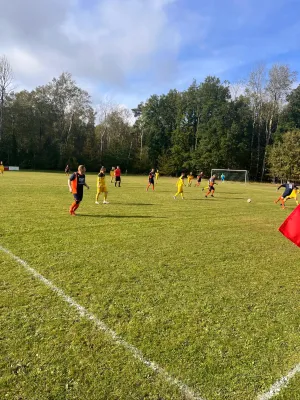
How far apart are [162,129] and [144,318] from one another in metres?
71.9

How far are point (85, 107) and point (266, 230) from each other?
215ft

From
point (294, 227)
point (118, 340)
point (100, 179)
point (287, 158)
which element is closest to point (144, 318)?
point (118, 340)

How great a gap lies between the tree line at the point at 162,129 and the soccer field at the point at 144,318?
52198 mm

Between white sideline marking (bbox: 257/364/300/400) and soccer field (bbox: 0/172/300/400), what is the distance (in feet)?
0.07

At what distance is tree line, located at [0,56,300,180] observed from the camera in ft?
196

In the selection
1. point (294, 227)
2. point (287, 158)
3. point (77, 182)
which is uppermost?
point (287, 158)

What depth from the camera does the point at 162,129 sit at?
240ft

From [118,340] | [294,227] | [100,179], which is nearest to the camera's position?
[118,340]

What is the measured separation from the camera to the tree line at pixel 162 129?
59844 millimetres

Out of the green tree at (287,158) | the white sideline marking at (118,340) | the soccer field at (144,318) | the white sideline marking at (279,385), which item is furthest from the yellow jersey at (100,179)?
the green tree at (287,158)

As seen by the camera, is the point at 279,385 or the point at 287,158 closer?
the point at 279,385

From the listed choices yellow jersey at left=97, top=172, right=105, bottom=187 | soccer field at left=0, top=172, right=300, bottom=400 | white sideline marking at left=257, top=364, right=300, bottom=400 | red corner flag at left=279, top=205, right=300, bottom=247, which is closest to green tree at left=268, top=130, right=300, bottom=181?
yellow jersey at left=97, top=172, right=105, bottom=187

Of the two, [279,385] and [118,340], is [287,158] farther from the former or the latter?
[118,340]

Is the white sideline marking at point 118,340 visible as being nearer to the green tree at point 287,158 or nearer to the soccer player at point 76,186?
the soccer player at point 76,186
